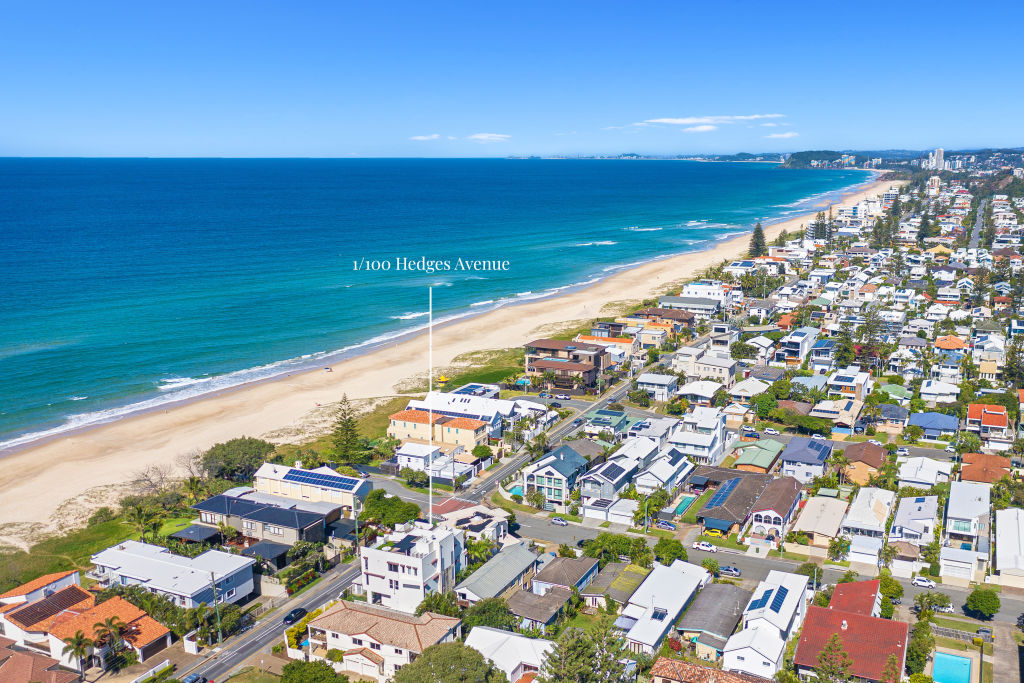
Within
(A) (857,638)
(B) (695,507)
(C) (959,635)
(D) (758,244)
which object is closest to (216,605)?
(A) (857,638)

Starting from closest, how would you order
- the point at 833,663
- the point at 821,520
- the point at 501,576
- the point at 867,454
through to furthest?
the point at 833,663, the point at 501,576, the point at 821,520, the point at 867,454

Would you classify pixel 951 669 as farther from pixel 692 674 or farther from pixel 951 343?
pixel 951 343

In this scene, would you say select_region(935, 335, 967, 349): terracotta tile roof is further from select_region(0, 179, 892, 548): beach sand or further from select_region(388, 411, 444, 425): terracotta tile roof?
select_region(388, 411, 444, 425): terracotta tile roof

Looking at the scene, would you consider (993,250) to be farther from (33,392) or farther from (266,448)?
(33,392)

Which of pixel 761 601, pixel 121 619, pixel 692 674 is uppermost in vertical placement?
pixel 761 601

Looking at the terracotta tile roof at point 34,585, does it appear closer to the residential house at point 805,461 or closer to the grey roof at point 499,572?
the grey roof at point 499,572

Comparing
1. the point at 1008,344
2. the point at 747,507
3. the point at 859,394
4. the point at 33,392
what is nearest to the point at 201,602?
the point at 747,507

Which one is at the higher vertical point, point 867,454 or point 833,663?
point 833,663
